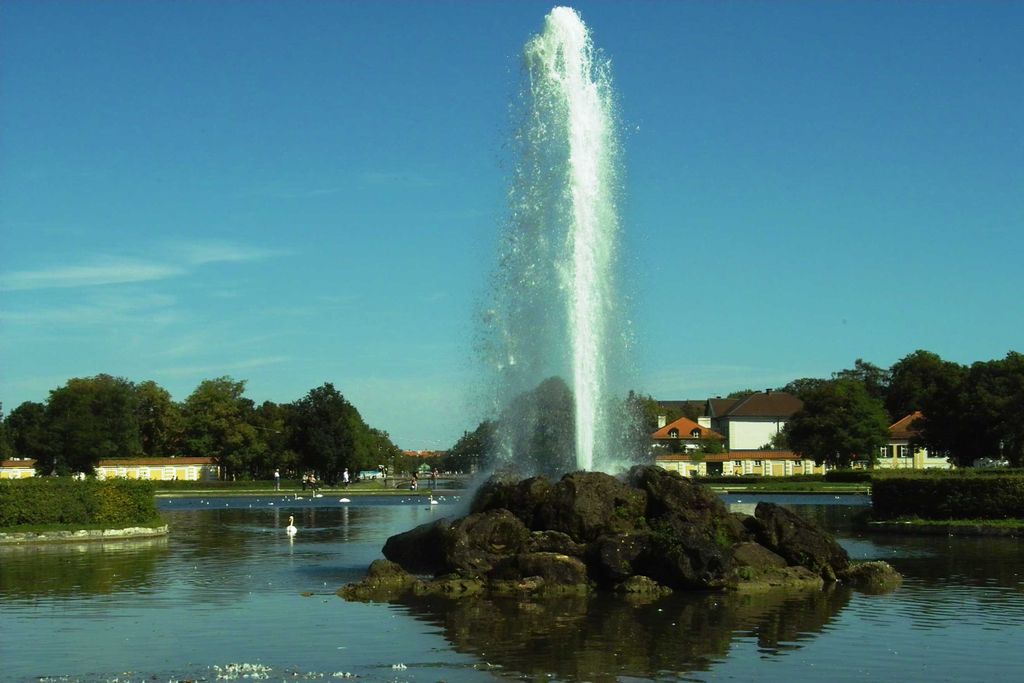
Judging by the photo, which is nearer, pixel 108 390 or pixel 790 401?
pixel 108 390

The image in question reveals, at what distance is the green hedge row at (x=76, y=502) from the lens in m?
45.6

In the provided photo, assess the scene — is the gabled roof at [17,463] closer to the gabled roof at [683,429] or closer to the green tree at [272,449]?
the green tree at [272,449]

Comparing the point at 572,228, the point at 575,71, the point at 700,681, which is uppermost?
the point at 575,71

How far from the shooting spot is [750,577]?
28.9 m

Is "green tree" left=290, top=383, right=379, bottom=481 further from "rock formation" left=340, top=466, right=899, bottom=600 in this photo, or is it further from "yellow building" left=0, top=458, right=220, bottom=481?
"rock formation" left=340, top=466, right=899, bottom=600

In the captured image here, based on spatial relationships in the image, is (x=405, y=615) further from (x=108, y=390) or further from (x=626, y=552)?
(x=108, y=390)

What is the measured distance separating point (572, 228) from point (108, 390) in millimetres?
110453

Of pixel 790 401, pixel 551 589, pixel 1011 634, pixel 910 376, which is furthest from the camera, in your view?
pixel 790 401

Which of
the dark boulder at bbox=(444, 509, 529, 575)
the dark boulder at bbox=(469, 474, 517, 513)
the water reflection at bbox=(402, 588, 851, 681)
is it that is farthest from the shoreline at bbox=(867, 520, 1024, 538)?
the dark boulder at bbox=(444, 509, 529, 575)

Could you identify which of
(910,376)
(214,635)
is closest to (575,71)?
(214,635)

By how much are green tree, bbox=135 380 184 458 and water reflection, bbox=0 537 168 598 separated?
118 meters

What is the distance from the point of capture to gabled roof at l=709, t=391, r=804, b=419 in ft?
581

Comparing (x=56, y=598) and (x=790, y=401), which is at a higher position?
(x=790, y=401)

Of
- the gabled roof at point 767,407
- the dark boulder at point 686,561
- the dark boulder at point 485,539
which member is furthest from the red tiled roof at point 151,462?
the dark boulder at point 686,561
